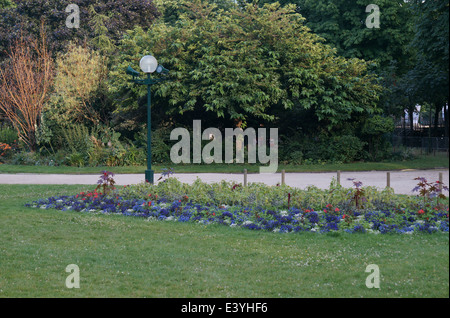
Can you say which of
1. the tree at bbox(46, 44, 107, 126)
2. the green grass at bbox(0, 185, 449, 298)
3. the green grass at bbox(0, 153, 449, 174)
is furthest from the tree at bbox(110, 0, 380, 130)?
the green grass at bbox(0, 185, 449, 298)

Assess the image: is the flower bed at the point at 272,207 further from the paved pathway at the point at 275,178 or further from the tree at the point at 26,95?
the tree at the point at 26,95

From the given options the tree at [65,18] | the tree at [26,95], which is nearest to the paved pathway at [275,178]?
the tree at [26,95]

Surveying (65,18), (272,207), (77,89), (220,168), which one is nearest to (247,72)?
(220,168)

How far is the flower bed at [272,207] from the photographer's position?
8344 millimetres

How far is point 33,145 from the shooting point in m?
24.5

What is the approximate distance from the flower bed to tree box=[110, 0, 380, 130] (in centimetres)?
1019

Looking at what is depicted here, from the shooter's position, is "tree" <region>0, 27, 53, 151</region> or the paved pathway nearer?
the paved pathway

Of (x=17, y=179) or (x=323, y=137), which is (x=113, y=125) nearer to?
(x=17, y=179)

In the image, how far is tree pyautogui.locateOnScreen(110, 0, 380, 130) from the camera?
2153cm

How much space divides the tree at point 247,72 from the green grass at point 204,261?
13032 mm

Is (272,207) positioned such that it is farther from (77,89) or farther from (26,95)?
(26,95)

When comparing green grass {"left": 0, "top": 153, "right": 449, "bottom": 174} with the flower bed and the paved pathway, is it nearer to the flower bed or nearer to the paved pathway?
the paved pathway

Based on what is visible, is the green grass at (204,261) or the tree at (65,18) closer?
the green grass at (204,261)

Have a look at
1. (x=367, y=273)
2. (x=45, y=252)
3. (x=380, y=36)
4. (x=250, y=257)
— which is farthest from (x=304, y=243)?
(x=380, y=36)
